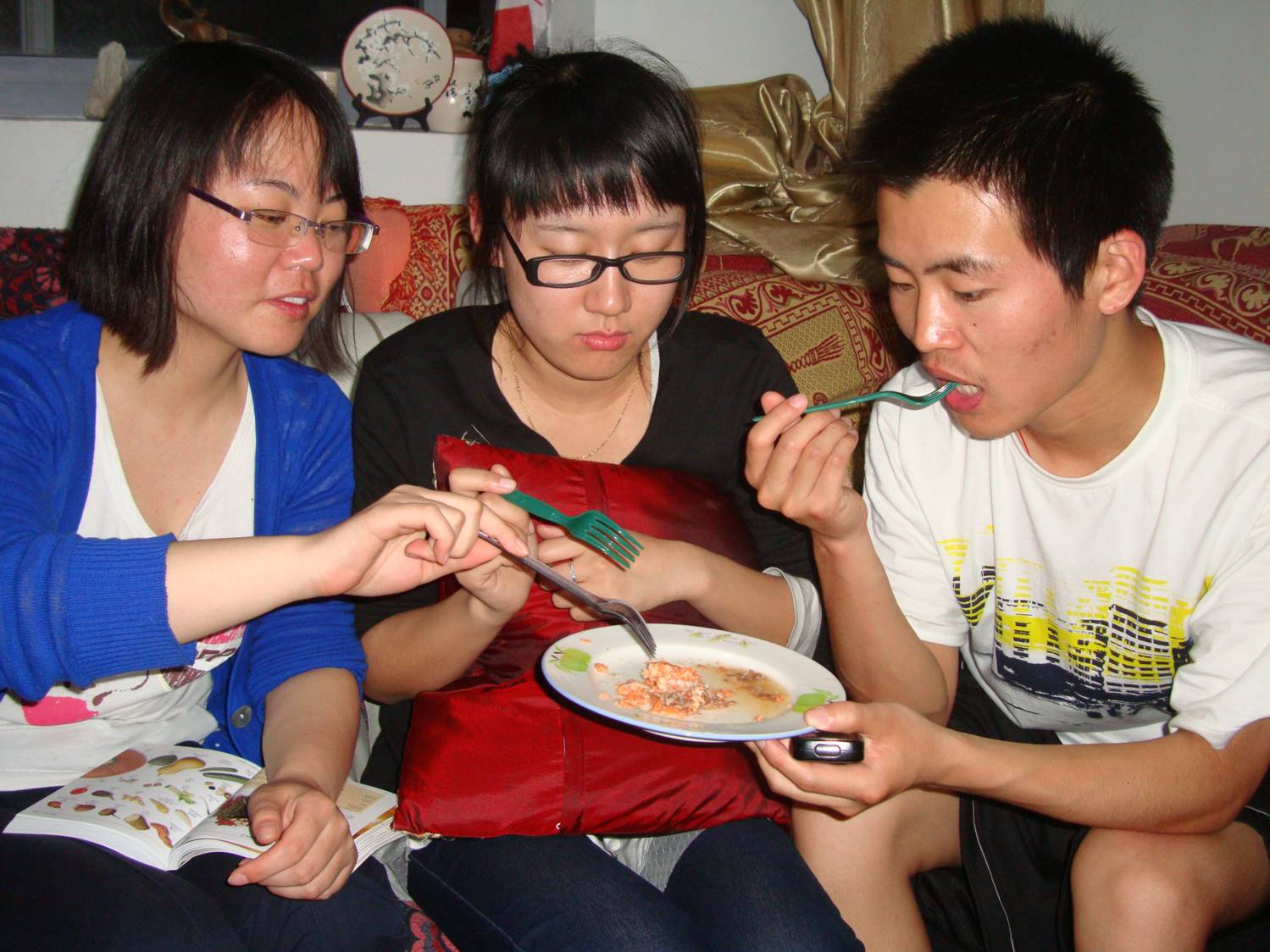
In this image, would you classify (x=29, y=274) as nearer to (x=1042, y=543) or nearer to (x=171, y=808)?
(x=171, y=808)

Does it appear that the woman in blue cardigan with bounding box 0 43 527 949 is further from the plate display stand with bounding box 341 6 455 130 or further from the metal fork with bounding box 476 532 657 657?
the plate display stand with bounding box 341 6 455 130

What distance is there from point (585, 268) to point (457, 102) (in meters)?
1.63

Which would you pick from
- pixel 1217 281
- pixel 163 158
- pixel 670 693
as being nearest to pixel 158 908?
pixel 670 693

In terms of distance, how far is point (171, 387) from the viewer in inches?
52.6

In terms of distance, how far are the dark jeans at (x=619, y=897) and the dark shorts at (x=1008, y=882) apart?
0.19 m

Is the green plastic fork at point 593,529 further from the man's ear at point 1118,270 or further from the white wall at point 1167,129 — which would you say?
the white wall at point 1167,129

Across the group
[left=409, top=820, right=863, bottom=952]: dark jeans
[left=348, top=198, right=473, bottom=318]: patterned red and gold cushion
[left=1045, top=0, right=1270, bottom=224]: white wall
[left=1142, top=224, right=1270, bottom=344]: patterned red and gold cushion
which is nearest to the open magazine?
[left=409, top=820, right=863, bottom=952]: dark jeans

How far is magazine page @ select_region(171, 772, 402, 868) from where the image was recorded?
1138 mm

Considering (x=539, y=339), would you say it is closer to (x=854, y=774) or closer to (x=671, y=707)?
(x=671, y=707)

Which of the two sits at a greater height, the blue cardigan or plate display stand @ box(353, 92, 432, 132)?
plate display stand @ box(353, 92, 432, 132)

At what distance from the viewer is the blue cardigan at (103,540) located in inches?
39.2

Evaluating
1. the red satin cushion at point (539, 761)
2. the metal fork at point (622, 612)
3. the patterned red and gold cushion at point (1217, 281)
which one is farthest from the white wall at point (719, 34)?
the metal fork at point (622, 612)

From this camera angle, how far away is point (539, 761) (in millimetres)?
1259

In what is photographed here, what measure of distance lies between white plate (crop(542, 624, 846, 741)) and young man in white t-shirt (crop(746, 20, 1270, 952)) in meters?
0.06
